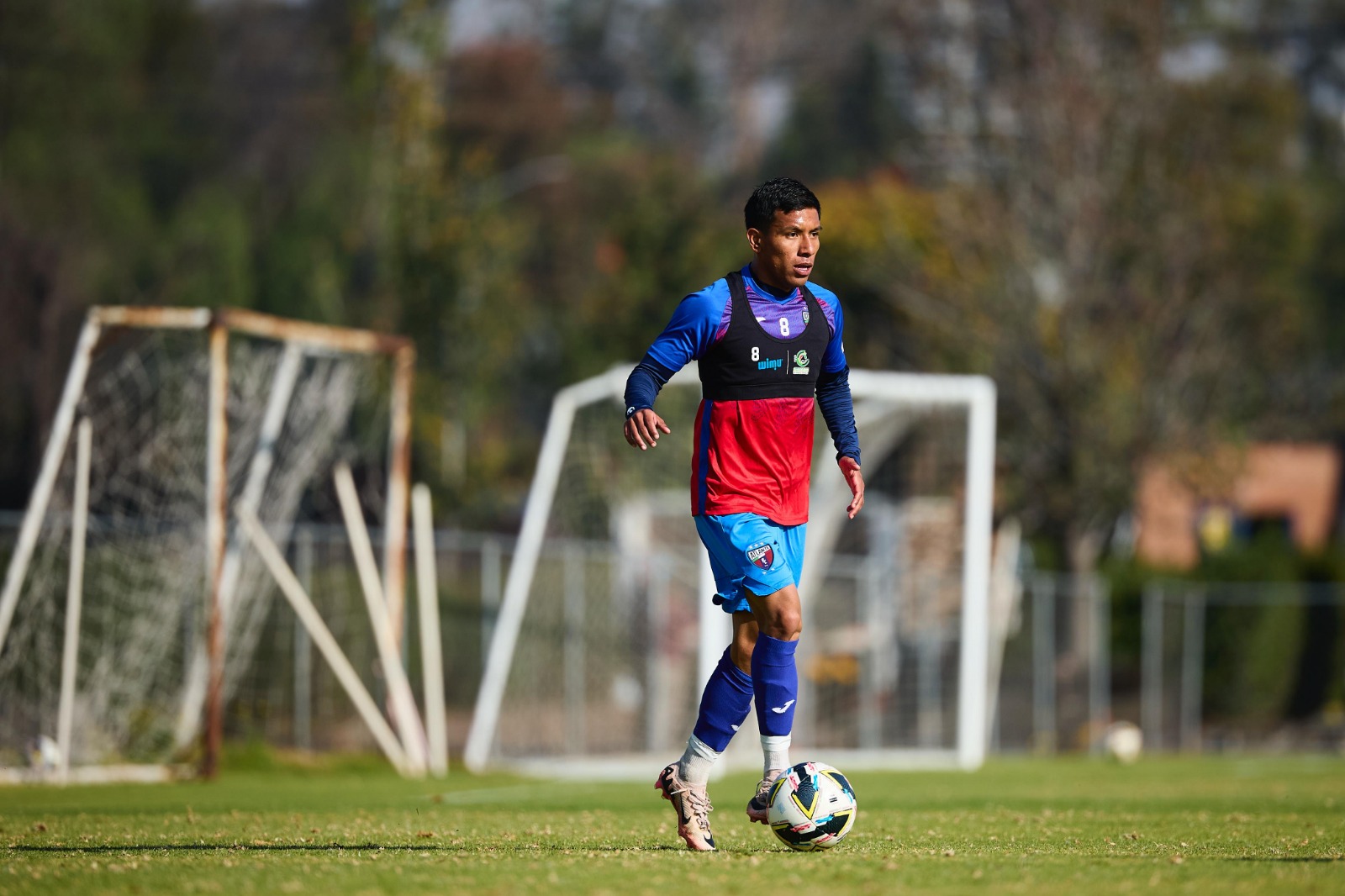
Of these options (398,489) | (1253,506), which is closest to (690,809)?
(398,489)

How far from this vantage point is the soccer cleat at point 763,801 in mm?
6789

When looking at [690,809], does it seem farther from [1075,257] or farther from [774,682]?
[1075,257]

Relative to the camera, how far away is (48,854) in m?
6.72

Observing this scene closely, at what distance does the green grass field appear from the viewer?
18.6 ft

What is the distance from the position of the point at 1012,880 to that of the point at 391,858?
2185mm

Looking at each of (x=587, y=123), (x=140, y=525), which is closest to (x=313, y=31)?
(x=587, y=123)

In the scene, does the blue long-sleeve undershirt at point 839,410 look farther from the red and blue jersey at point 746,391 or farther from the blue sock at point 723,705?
the blue sock at point 723,705

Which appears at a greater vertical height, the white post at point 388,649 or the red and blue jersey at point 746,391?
the red and blue jersey at point 746,391

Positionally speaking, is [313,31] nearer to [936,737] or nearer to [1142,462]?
[1142,462]

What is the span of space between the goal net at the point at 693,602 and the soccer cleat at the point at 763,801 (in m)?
Result: 8.19

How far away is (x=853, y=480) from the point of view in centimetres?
752

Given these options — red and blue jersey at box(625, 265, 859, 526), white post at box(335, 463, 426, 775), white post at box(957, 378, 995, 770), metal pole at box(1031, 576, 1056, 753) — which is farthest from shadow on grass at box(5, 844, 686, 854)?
metal pole at box(1031, 576, 1056, 753)

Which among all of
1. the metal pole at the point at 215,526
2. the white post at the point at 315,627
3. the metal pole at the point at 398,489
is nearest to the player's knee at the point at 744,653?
the metal pole at the point at 215,526

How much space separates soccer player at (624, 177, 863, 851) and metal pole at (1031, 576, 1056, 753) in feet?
59.2
